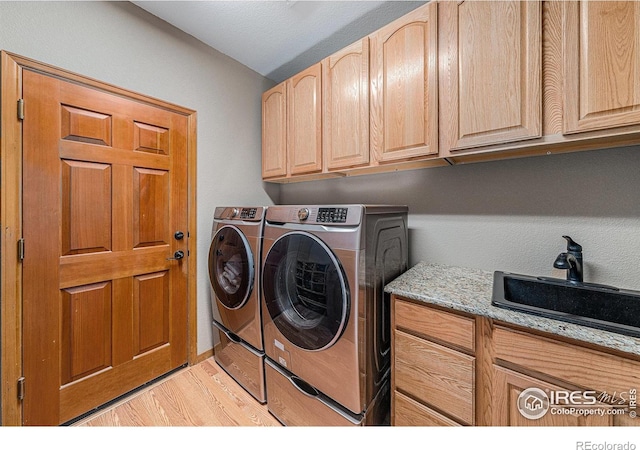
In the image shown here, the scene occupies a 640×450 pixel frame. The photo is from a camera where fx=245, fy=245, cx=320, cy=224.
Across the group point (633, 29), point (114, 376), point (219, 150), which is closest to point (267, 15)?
point (219, 150)

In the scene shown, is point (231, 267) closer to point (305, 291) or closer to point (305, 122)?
point (305, 291)

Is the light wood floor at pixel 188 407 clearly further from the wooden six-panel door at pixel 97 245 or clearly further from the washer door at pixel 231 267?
the washer door at pixel 231 267

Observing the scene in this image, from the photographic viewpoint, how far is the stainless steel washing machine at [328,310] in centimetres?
110

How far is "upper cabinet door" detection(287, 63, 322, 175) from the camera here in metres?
1.75

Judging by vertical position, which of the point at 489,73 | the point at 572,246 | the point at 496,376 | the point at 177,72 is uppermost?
the point at 177,72

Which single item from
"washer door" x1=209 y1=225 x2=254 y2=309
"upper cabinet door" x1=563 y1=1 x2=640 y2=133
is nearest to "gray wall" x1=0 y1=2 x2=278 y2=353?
"washer door" x1=209 y1=225 x2=254 y2=309

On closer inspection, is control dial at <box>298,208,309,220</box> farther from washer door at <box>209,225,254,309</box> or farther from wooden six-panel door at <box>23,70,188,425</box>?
wooden six-panel door at <box>23,70,188,425</box>

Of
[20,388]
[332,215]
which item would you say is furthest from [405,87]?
[20,388]

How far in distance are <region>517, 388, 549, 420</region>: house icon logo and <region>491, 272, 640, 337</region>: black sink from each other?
0.92 feet

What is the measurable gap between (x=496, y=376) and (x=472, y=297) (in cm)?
29

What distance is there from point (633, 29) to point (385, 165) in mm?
1002

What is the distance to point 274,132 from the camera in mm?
2078
